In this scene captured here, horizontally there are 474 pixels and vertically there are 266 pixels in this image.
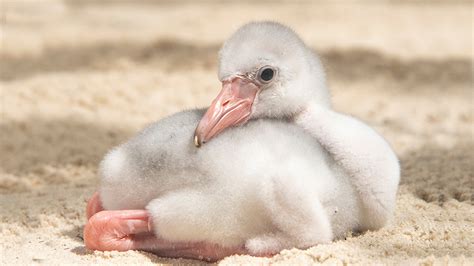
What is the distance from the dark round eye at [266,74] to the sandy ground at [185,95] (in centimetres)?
60

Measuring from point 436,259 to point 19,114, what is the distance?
3.69 m

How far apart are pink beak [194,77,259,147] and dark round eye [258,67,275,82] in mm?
44

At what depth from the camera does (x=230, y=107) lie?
3238 millimetres

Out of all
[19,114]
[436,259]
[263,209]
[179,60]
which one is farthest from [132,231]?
[179,60]

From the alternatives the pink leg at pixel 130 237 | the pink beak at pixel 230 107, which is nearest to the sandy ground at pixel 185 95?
the pink leg at pixel 130 237

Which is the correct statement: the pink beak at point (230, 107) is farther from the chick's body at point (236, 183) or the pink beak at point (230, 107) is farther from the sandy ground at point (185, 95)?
the sandy ground at point (185, 95)

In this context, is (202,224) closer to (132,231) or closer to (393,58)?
(132,231)

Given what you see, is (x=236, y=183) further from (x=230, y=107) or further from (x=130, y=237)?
(x=130, y=237)

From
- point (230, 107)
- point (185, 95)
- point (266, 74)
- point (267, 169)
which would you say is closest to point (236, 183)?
point (267, 169)

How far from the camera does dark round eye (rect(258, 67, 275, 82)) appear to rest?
326 cm

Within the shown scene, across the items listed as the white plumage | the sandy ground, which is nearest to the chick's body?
the white plumage

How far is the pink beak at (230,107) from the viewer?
3.11 m

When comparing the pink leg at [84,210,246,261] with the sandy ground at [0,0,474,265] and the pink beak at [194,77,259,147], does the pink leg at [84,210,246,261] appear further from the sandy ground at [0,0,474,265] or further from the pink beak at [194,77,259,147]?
the pink beak at [194,77,259,147]

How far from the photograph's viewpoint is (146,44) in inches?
317
